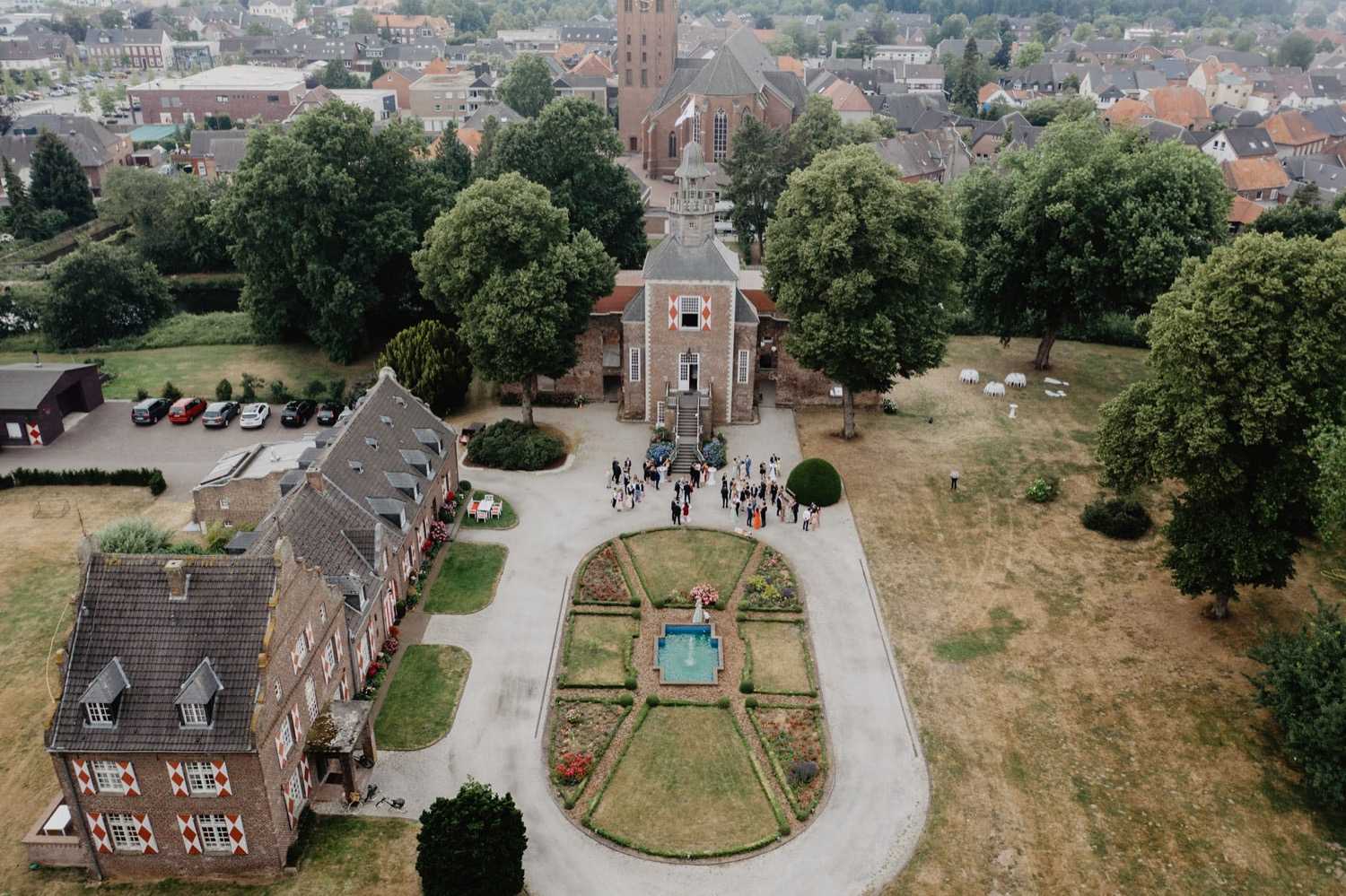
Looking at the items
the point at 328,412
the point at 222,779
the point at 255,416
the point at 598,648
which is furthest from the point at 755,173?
the point at 222,779

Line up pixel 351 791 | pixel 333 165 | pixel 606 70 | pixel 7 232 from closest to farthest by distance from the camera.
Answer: pixel 351 791 → pixel 333 165 → pixel 7 232 → pixel 606 70

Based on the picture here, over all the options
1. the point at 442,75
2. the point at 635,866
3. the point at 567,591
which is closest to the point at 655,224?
the point at 567,591

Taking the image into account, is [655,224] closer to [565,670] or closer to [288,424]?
[288,424]

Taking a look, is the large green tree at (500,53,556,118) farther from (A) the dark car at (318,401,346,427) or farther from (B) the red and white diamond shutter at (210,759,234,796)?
(B) the red and white diamond shutter at (210,759,234,796)

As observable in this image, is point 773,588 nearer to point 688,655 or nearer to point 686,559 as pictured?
point 686,559

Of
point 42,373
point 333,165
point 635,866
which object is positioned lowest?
point 635,866

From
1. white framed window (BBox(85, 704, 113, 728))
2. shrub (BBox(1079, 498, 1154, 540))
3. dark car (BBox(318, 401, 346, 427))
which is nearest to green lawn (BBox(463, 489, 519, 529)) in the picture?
dark car (BBox(318, 401, 346, 427))
